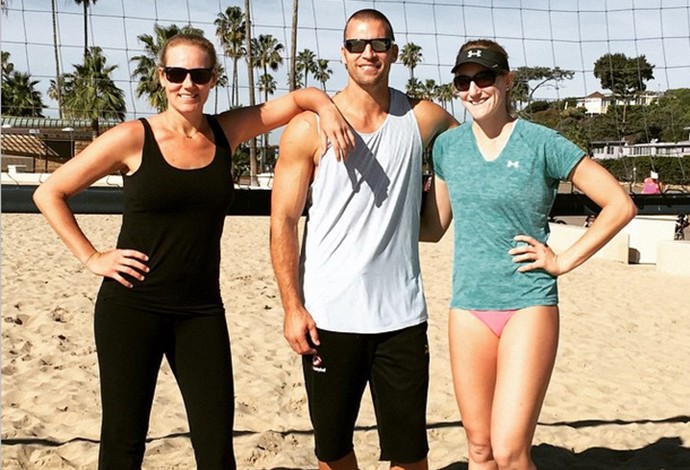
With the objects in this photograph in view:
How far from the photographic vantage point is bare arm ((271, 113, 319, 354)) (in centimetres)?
248

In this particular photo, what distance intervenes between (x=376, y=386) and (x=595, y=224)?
86cm

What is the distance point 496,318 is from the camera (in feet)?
7.87

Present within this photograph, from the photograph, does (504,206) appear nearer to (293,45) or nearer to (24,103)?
(293,45)

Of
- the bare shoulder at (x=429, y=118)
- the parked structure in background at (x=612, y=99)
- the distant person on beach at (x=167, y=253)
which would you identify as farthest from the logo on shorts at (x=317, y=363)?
the parked structure in background at (x=612, y=99)

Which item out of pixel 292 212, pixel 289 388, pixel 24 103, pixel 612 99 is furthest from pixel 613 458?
pixel 24 103

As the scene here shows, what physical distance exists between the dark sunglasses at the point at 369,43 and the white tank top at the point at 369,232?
20cm

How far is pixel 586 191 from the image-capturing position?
236 cm

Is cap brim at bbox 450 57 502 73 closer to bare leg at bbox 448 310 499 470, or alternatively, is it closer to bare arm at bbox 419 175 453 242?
bare arm at bbox 419 175 453 242

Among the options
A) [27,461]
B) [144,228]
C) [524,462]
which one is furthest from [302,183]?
[27,461]

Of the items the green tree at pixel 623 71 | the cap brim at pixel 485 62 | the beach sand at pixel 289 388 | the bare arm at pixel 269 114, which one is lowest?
the beach sand at pixel 289 388

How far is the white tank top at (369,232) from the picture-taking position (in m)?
2.47

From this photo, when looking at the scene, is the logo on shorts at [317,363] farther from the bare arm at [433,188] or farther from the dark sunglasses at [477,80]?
the dark sunglasses at [477,80]

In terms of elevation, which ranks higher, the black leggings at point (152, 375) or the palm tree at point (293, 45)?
the palm tree at point (293, 45)

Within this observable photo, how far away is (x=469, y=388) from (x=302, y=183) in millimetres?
805
